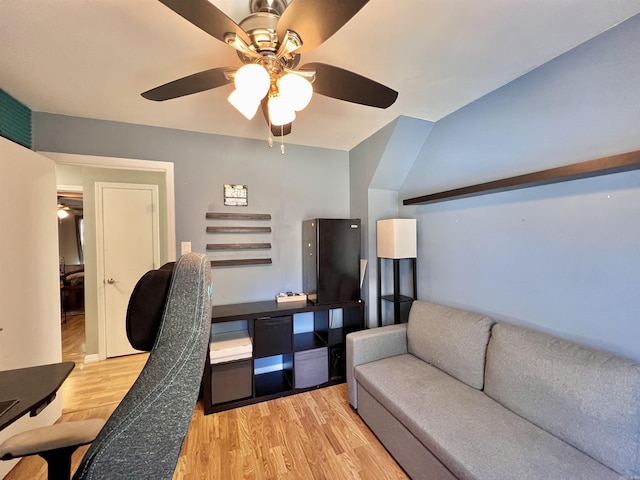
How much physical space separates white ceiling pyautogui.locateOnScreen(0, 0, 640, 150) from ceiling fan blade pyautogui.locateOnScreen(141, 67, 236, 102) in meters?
0.27

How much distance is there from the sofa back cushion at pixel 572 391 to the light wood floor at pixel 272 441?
0.83m

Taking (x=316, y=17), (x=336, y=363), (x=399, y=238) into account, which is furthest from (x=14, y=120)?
(x=336, y=363)

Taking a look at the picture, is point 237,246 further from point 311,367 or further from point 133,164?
point 311,367

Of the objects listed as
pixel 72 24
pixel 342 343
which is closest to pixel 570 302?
pixel 342 343

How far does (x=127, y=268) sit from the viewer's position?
3.22 meters

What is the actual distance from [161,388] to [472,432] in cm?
147

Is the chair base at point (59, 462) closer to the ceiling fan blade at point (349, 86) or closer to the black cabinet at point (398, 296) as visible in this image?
the ceiling fan blade at point (349, 86)

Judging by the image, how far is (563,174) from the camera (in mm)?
1406

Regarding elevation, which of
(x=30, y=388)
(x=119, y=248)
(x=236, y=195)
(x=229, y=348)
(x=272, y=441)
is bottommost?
(x=272, y=441)

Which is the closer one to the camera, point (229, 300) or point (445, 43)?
point (445, 43)

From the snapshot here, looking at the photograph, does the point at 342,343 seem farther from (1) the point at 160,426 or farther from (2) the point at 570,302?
(1) the point at 160,426

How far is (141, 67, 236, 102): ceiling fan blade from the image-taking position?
46.9 inches

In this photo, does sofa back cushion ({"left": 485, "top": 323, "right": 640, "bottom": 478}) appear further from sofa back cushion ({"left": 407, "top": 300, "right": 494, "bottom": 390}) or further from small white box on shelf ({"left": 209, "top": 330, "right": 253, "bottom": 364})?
small white box on shelf ({"left": 209, "top": 330, "right": 253, "bottom": 364})

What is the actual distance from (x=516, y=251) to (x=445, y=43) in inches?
52.6
